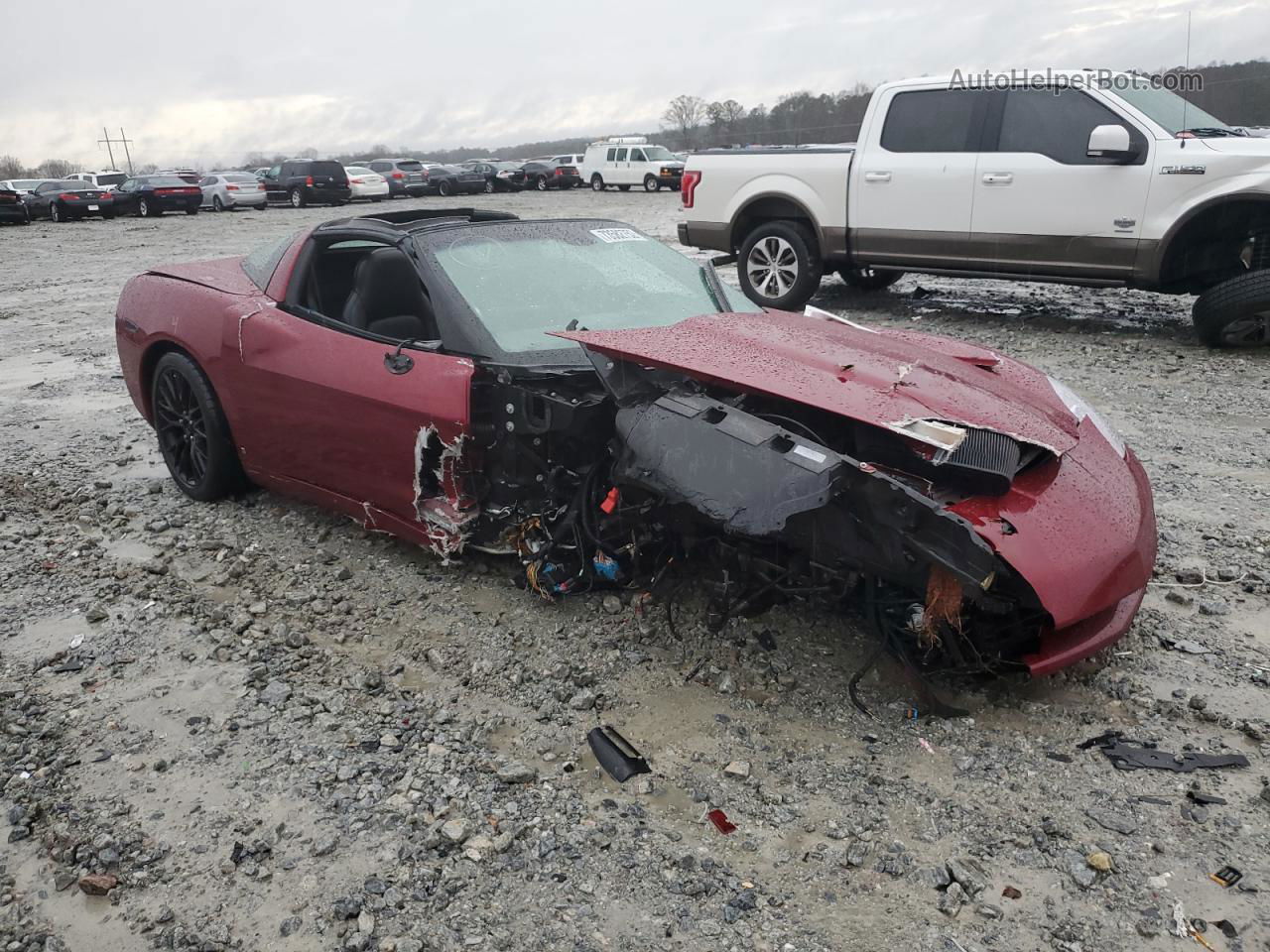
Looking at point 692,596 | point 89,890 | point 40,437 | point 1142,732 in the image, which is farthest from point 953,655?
point 40,437

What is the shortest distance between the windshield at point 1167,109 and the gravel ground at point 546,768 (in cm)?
414

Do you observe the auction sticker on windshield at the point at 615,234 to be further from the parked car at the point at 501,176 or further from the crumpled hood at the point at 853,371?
the parked car at the point at 501,176

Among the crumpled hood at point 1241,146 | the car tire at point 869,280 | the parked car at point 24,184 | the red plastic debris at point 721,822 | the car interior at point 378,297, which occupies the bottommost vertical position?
the red plastic debris at point 721,822

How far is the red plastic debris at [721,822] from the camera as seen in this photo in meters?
2.59

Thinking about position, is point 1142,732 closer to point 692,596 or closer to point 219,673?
point 692,596

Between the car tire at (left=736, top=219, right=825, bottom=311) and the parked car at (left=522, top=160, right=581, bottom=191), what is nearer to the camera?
the car tire at (left=736, top=219, right=825, bottom=311)

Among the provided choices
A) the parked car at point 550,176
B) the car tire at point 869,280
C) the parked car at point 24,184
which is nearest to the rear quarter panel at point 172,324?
the car tire at point 869,280

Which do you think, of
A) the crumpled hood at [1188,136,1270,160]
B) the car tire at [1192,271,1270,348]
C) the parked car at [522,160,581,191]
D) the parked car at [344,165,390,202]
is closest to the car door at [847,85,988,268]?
the crumpled hood at [1188,136,1270,160]

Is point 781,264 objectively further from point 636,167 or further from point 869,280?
point 636,167

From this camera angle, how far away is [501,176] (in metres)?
39.5

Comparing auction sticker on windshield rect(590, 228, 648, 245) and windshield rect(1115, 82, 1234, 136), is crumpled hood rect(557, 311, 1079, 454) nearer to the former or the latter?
auction sticker on windshield rect(590, 228, 648, 245)

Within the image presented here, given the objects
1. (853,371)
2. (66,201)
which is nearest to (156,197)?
(66,201)

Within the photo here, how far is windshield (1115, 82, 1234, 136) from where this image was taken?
298 inches

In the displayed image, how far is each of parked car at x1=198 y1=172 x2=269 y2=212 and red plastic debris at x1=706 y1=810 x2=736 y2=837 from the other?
1272 inches
